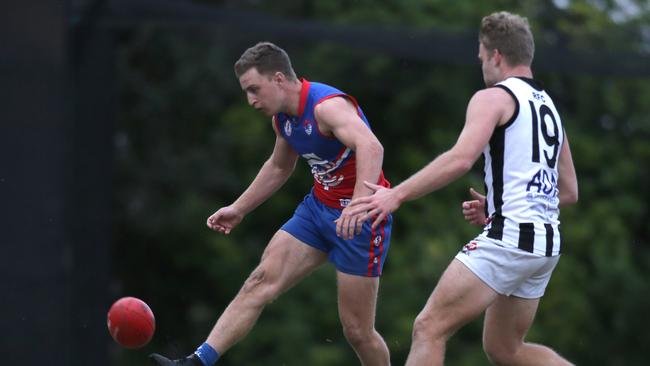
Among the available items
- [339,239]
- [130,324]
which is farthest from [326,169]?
[130,324]

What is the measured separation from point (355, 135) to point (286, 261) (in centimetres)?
90

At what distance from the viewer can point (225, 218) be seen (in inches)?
273

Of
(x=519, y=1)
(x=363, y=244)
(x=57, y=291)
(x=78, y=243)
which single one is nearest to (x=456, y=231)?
(x=519, y=1)

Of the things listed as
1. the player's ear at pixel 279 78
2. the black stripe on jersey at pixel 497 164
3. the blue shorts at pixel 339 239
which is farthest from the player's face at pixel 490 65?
the player's ear at pixel 279 78

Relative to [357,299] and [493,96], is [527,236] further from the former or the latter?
[357,299]

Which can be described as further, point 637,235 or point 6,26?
point 637,235

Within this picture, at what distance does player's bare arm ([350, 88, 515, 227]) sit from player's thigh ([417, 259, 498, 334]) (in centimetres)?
46

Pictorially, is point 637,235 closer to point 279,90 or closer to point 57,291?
point 57,291

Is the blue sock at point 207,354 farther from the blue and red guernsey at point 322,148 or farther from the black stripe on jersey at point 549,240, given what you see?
the black stripe on jersey at point 549,240

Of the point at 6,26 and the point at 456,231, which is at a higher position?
the point at 6,26

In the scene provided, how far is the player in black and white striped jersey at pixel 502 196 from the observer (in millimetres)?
5578

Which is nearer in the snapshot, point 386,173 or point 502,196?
point 502,196

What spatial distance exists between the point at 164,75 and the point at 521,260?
514 inches

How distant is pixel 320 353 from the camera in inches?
627
